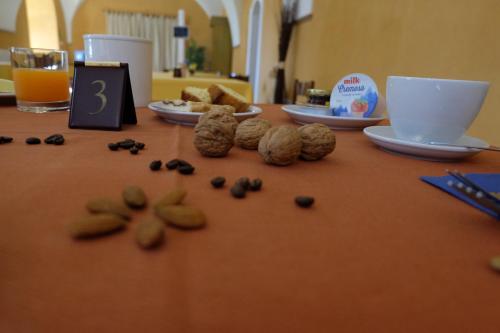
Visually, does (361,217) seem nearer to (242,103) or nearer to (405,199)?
(405,199)

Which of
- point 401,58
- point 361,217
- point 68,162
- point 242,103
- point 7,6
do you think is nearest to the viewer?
point 361,217

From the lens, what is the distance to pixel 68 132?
685 millimetres

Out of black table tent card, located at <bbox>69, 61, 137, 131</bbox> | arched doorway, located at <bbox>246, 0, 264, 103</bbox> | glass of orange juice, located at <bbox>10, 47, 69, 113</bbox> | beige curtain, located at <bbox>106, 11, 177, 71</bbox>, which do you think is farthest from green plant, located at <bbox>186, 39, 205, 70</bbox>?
black table tent card, located at <bbox>69, 61, 137, 131</bbox>

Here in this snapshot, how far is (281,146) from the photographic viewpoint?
0.49 meters

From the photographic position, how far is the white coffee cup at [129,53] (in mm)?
1007

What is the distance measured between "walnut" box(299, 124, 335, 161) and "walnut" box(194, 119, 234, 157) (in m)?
0.12

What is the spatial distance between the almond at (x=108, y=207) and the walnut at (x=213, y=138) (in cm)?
24

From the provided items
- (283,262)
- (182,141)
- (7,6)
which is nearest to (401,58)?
(182,141)

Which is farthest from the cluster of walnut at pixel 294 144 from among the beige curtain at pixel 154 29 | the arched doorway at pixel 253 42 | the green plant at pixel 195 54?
the beige curtain at pixel 154 29

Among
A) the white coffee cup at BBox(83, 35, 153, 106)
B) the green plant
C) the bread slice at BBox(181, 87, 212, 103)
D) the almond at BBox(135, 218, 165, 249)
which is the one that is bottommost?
the almond at BBox(135, 218, 165, 249)

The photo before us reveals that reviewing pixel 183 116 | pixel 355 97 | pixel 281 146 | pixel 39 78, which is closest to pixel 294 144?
pixel 281 146

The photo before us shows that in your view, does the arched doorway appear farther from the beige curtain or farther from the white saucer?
the white saucer

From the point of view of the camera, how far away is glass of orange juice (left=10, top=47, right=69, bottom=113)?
2.82ft

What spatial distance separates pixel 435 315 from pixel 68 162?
46 cm
